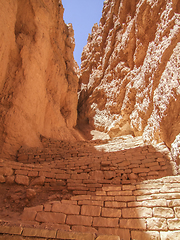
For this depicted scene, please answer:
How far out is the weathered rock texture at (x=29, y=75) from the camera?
20.5 ft

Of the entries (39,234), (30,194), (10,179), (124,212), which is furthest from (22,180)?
(124,212)

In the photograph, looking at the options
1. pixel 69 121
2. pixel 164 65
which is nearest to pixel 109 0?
pixel 69 121

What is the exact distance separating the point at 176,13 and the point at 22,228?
6610mm

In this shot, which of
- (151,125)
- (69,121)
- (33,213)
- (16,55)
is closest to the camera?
(33,213)

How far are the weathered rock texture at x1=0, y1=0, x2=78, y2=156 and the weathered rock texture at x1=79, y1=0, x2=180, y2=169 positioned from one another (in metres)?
2.97

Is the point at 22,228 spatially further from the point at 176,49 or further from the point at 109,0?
the point at 109,0

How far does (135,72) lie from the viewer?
899 centimetres

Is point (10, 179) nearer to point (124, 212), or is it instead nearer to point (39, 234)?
point (39, 234)

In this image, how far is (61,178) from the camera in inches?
165

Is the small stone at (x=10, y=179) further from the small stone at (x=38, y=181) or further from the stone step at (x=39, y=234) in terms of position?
the stone step at (x=39, y=234)

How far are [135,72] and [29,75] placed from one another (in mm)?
4892

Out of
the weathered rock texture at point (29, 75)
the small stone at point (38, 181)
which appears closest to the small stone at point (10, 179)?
the small stone at point (38, 181)

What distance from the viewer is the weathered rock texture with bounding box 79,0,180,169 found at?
Result: 504 centimetres

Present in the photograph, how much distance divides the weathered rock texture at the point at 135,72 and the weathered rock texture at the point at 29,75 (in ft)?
9.74
